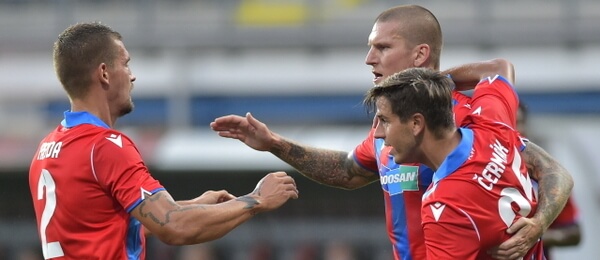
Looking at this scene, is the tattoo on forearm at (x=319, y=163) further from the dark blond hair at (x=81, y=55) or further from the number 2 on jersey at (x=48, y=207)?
the number 2 on jersey at (x=48, y=207)

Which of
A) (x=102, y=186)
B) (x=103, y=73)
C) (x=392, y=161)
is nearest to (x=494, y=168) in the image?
(x=392, y=161)

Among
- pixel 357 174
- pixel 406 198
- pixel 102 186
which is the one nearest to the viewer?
pixel 102 186

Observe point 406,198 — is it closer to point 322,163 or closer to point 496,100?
point 496,100

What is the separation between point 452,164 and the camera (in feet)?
14.8

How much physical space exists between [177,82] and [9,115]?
2.54 metres

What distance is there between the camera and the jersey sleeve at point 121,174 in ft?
15.0

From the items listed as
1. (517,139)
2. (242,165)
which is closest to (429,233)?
(517,139)

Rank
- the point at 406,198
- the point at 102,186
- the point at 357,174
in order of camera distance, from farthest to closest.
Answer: the point at 357,174, the point at 406,198, the point at 102,186

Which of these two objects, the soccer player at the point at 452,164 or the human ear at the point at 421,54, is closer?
the soccer player at the point at 452,164

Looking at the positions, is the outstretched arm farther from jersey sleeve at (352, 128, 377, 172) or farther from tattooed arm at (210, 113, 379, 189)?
tattooed arm at (210, 113, 379, 189)

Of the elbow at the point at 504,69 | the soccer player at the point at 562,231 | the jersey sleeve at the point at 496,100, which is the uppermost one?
the elbow at the point at 504,69

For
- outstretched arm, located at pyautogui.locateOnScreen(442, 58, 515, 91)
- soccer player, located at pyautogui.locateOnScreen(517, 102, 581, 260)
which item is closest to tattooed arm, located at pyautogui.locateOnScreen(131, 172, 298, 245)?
outstretched arm, located at pyautogui.locateOnScreen(442, 58, 515, 91)

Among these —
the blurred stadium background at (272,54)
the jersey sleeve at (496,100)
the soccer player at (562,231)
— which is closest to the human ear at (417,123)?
the jersey sleeve at (496,100)

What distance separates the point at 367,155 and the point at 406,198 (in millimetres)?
622
